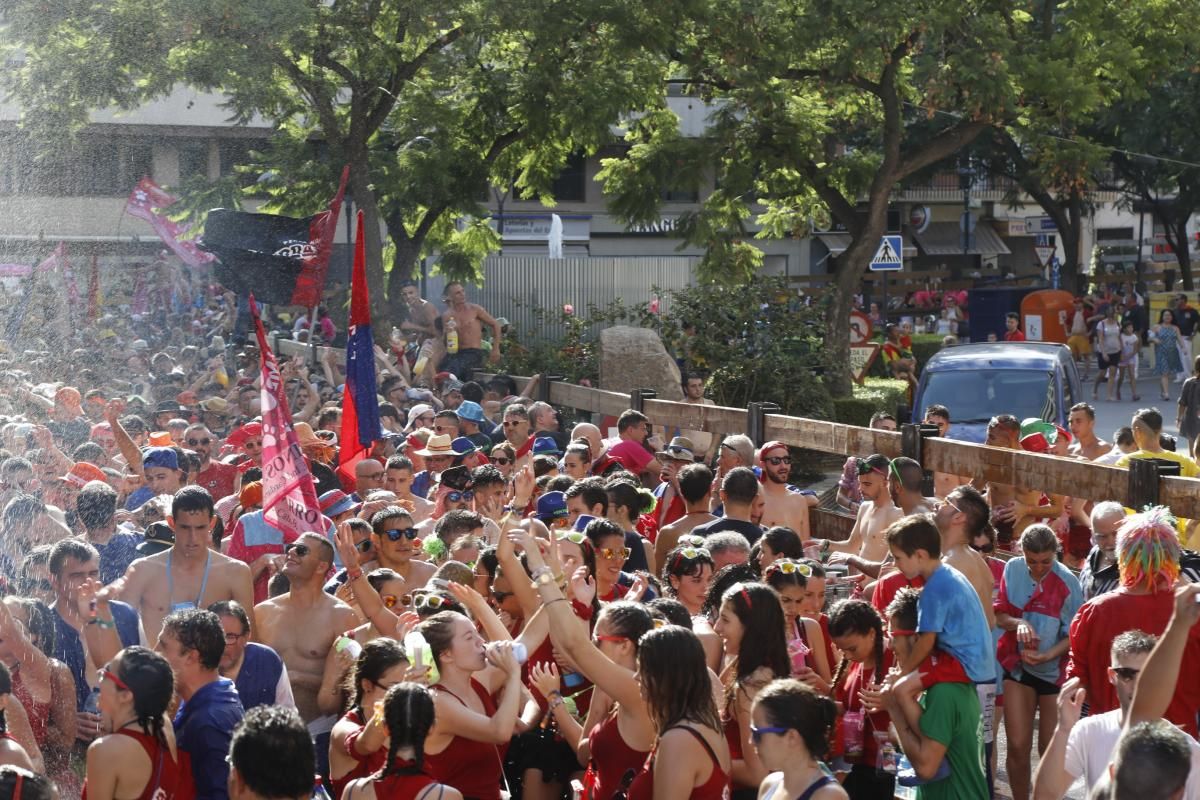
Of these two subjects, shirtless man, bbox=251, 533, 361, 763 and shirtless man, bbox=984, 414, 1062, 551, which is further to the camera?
shirtless man, bbox=984, 414, 1062, 551

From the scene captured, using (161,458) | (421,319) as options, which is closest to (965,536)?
(161,458)

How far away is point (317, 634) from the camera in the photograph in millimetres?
6488

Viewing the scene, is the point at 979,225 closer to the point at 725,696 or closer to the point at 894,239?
the point at 894,239

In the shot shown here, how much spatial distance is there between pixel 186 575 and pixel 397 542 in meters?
0.97

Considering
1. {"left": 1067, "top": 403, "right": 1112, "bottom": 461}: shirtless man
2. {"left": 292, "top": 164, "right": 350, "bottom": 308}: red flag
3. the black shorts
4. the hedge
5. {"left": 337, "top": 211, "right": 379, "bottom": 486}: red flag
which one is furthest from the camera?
the hedge

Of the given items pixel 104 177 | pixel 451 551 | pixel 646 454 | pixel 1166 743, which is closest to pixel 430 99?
pixel 646 454

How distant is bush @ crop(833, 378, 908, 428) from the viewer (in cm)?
1955

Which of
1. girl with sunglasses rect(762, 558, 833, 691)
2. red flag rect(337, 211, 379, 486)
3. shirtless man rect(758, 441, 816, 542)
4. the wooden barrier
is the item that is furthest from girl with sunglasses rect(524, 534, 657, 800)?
red flag rect(337, 211, 379, 486)

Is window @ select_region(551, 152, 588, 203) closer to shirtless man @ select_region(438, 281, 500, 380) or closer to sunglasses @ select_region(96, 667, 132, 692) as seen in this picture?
shirtless man @ select_region(438, 281, 500, 380)

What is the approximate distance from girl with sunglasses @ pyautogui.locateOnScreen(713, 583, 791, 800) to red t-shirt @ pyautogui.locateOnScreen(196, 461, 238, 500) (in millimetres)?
5970

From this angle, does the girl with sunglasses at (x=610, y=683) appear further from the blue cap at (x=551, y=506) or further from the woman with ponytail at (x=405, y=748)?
the blue cap at (x=551, y=506)

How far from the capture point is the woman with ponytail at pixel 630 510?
7.71m

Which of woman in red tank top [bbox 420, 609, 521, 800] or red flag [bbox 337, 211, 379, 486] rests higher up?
red flag [bbox 337, 211, 379, 486]

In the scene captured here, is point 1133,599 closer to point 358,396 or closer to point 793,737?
point 793,737
